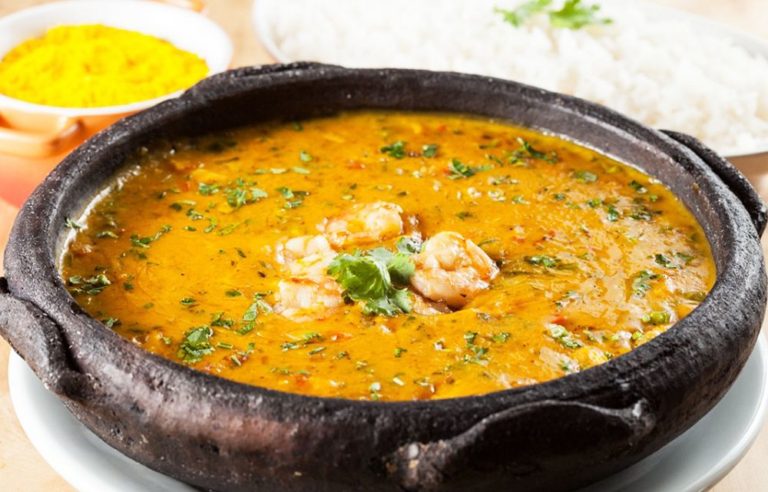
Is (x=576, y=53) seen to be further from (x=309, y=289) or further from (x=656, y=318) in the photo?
(x=309, y=289)

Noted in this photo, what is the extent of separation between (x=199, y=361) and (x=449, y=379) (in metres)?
0.58

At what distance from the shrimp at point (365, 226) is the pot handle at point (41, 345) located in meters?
0.87

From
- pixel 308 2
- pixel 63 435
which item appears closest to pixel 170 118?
pixel 63 435

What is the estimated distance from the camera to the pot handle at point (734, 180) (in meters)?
3.09

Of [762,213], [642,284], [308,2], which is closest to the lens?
[642,284]

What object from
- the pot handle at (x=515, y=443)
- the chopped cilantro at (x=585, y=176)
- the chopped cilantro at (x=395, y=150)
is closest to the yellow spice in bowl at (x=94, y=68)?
the chopped cilantro at (x=395, y=150)

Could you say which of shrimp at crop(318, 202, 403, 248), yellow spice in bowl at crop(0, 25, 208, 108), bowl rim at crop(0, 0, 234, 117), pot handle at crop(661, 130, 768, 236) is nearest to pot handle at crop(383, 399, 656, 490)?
shrimp at crop(318, 202, 403, 248)

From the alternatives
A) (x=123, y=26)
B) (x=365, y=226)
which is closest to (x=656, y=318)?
(x=365, y=226)

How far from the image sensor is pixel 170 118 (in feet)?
11.4

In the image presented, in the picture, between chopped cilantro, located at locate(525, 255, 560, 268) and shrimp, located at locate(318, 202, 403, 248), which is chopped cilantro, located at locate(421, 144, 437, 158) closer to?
shrimp, located at locate(318, 202, 403, 248)

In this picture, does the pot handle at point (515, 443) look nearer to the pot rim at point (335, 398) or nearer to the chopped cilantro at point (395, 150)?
the pot rim at point (335, 398)

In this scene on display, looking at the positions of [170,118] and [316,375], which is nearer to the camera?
[316,375]

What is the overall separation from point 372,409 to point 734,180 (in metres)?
1.54

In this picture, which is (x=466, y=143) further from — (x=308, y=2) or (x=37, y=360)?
(x=308, y=2)
